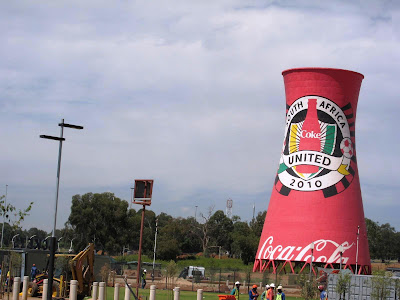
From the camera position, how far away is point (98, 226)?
85.1m

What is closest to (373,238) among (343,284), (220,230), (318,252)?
(220,230)

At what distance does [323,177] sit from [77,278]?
58.6 feet

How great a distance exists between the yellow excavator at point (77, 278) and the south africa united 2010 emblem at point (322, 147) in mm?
16247

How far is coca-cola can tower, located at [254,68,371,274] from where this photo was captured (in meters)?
39.5

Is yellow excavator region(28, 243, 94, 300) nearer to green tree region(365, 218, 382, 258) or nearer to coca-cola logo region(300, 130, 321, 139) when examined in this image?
coca-cola logo region(300, 130, 321, 139)

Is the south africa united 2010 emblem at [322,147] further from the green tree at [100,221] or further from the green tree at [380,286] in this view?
the green tree at [100,221]

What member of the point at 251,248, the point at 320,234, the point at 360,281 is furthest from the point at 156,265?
the point at 360,281

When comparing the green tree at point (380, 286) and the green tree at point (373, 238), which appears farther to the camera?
the green tree at point (373, 238)

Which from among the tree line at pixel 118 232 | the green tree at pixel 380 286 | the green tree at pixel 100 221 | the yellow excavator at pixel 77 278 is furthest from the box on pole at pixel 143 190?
the green tree at pixel 100 221

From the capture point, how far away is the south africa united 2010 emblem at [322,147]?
131ft

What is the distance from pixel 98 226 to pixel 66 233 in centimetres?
442

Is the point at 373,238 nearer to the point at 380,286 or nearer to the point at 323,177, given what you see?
the point at 323,177

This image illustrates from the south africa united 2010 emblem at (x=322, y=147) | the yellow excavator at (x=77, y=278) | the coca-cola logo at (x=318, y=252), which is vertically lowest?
the yellow excavator at (x=77, y=278)

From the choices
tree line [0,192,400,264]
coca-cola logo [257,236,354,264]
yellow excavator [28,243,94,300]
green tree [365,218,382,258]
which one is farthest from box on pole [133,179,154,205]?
green tree [365,218,382,258]
